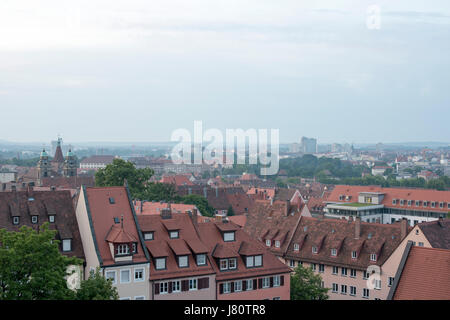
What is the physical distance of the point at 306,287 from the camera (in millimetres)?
42000

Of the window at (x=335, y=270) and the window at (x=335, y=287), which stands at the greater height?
the window at (x=335, y=270)

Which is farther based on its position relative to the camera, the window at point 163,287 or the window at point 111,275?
the window at point 163,287

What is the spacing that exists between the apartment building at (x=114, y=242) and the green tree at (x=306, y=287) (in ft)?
37.6

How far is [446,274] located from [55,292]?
18.4m

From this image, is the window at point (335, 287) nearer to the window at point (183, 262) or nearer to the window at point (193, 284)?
the window at point (193, 284)

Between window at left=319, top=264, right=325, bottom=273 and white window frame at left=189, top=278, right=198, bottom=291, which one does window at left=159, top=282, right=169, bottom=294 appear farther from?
window at left=319, top=264, right=325, bottom=273

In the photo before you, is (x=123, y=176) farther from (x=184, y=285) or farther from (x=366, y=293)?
(x=184, y=285)

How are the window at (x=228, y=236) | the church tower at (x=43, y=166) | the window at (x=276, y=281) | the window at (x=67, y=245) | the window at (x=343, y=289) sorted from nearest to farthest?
the window at (x=67, y=245), the window at (x=276, y=281), the window at (x=228, y=236), the window at (x=343, y=289), the church tower at (x=43, y=166)

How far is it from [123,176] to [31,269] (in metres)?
62.0

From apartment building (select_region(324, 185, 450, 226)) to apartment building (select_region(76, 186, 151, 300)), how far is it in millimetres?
60650

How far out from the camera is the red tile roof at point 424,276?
26.5m

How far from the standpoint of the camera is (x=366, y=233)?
50.9m

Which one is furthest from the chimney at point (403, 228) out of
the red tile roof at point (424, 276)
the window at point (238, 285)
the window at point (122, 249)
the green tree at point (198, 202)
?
the green tree at point (198, 202)
